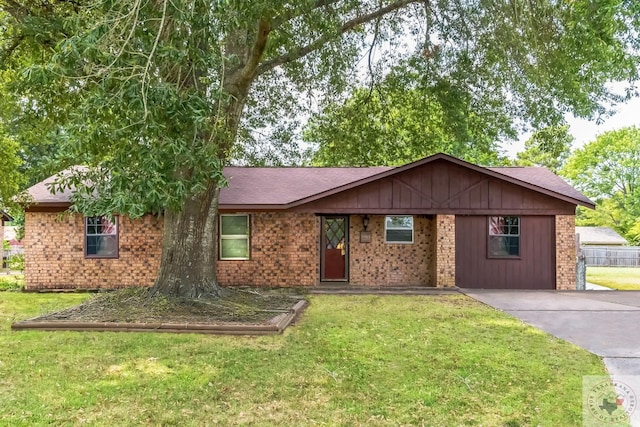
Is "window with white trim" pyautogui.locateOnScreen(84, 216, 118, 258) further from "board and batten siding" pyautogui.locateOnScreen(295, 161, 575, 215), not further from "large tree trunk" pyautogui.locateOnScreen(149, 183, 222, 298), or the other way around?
"board and batten siding" pyautogui.locateOnScreen(295, 161, 575, 215)

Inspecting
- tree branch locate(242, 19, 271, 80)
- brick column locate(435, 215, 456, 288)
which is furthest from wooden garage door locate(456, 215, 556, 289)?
tree branch locate(242, 19, 271, 80)

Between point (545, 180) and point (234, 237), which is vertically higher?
point (545, 180)

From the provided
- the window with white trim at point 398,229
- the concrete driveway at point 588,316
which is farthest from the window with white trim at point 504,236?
the window with white trim at point 398,229

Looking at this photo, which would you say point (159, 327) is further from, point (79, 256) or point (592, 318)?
point (592, 318)

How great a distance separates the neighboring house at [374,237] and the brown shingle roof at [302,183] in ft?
0.19

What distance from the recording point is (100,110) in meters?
5.31

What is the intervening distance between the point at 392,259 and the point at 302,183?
359 centimetres

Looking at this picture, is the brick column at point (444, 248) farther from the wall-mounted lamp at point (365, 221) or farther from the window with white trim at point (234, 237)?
the window with white trim at point (234, 237)

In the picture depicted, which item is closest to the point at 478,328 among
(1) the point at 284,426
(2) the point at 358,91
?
(1) the point at 284,426

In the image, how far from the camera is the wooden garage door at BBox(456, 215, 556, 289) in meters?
12.2

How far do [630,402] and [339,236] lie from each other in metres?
9.63

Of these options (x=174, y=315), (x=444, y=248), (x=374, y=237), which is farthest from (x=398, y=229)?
(x=174, y=315)

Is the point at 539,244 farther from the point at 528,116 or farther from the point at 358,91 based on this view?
the point at 358,91

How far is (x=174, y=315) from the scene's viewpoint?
7.59m
